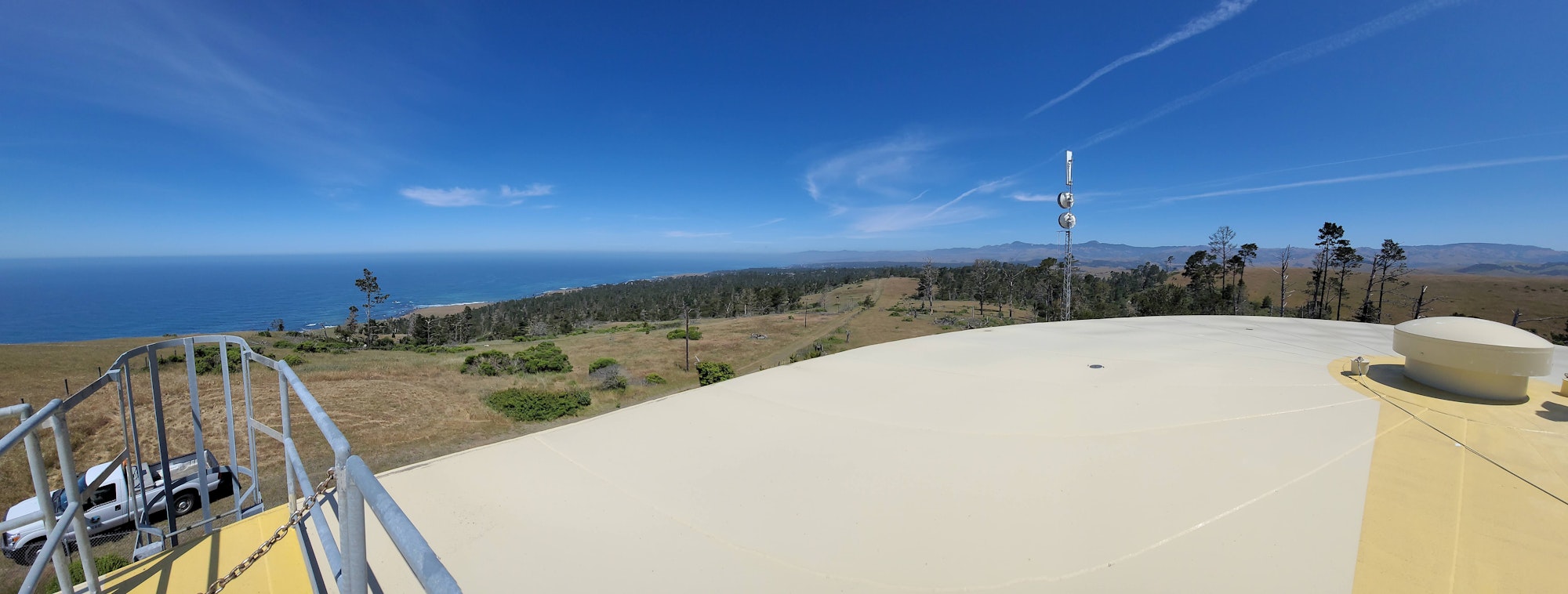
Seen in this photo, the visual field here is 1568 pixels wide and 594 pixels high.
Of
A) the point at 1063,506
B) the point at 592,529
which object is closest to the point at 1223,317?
the point at 1063,506

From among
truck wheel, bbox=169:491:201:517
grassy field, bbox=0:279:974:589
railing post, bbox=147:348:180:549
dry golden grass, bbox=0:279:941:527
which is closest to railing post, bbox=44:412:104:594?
railing post, bbox=147:348:180:549

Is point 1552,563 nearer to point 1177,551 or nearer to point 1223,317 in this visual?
point 1177,551

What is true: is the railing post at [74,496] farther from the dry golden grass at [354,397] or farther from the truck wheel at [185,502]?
the truck wheel at [185,502]

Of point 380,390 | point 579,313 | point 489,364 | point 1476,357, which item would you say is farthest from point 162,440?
point 579,313

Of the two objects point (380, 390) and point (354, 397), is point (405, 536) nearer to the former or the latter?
point (354, 397)

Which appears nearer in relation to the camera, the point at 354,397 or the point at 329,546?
the point at 329,546

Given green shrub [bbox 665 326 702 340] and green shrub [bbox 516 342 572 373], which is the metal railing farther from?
green shrub [bbox 665 326 702 340]
